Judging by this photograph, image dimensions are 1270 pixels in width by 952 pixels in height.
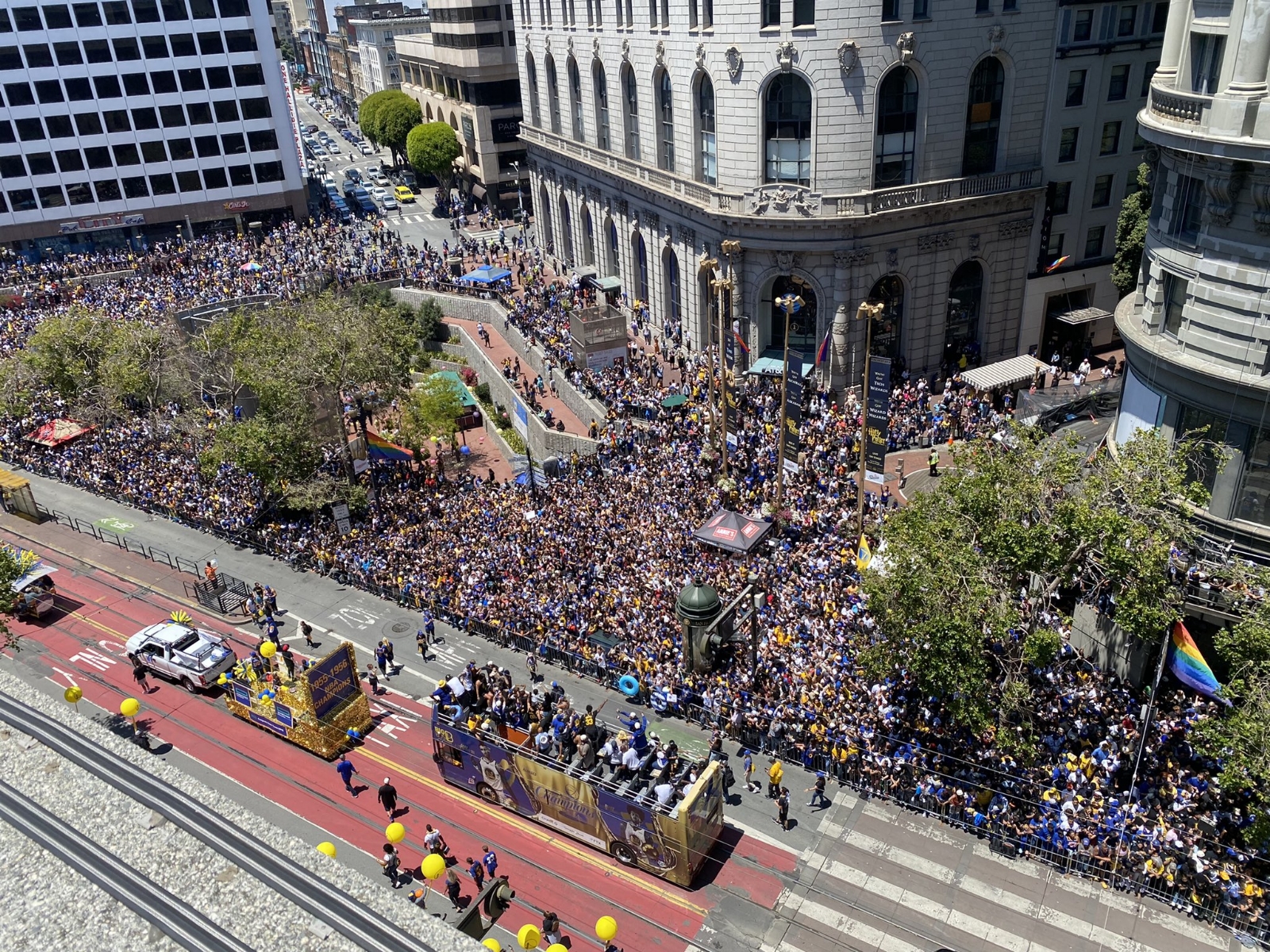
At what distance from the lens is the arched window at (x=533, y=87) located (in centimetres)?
7994

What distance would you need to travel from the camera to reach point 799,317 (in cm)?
5350

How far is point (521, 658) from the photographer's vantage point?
36.1m

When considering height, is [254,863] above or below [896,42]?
below

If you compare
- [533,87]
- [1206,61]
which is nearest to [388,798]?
[1206,61]

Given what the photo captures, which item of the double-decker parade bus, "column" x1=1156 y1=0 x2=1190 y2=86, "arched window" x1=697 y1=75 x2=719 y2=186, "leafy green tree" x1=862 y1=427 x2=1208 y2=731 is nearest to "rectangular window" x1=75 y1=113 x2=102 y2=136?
"arched window" x1=697 y1=75 x2=719 y2=186

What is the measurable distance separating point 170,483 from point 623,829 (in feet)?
119

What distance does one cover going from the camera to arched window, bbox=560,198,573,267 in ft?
262

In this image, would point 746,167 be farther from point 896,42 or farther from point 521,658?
point 521,658

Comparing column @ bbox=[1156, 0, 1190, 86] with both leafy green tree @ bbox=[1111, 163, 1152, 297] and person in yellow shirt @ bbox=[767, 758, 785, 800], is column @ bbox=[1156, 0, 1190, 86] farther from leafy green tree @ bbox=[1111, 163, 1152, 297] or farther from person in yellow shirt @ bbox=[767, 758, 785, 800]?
person in yellow shirt @ bbox=[767, 758, 785, 800]

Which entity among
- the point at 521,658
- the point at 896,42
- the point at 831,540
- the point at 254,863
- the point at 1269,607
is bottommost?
the point at 521,658

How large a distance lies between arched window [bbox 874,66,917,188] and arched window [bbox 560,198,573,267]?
113 feet

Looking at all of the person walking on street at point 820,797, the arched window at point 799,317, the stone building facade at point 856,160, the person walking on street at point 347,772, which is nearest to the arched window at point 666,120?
the stone building facade at point 856,160

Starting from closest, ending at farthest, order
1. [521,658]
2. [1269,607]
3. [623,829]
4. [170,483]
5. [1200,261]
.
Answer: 1. [1269,607]
2. [623,829]
3. [1200,261]
4. [521,658]
5. [170,483]

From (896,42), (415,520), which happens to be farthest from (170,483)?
(896,42)
